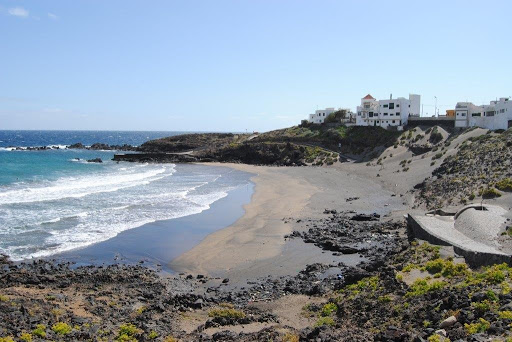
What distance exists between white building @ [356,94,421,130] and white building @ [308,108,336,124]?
10765 millimetres

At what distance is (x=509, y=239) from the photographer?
66.9 feet

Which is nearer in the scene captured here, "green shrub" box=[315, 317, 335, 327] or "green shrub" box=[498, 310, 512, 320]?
"green shrub" box=[498, 310, 512, 320]

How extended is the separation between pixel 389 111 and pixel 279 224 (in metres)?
49.3

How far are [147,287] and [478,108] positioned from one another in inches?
2357

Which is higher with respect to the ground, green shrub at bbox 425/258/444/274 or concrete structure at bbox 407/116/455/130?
concrete structure at bbox 407/116/455/130

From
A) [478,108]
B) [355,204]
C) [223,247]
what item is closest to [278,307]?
[223,247]

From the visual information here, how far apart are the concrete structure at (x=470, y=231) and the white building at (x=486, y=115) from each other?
A: 3346 cm

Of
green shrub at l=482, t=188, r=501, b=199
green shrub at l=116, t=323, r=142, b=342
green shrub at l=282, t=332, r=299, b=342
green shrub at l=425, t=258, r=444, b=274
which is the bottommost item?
green shrub at l=116, t=323, r=142, b=342

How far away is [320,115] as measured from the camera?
91188 millimetres

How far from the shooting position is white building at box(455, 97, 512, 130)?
54375 millimetres

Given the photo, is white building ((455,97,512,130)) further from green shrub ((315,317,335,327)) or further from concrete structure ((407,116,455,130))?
green shrub ((315,317,335,327))

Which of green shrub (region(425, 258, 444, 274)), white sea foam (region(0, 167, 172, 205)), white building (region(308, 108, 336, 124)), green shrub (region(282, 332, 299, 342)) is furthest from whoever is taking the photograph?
white building (region(308, 108, 336, 124))

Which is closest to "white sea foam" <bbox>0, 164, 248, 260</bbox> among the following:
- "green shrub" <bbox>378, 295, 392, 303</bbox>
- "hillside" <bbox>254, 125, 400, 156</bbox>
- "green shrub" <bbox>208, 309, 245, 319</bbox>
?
"green shrub" <bbox>208, 309, 245, 319</bbox>

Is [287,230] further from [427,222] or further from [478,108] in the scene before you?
[478,108]
